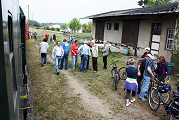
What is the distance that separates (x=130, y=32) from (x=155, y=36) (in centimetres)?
328

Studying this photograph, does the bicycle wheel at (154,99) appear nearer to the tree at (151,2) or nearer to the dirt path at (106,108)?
the dirt path at (106,108)

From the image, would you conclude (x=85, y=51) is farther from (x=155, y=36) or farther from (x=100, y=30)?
(x=100, y=30)

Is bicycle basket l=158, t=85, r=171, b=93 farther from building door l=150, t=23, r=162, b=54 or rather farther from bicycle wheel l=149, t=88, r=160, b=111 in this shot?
building door l=150, t=23, r=162, b=54

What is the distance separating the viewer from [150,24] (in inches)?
579

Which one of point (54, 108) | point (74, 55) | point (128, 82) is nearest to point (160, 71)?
point (128, 82)

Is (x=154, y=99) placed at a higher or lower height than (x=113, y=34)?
lower

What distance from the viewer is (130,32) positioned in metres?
17.1

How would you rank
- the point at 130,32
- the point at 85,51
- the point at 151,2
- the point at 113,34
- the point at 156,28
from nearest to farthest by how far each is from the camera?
the point at 85,51
the point at 156,28
the point at 130,32
the point at 113,34
the point at 151,2

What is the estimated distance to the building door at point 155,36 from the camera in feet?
45.5

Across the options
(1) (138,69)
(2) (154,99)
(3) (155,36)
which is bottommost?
(2) (154,99)

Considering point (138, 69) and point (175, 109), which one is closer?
point (175, 109)

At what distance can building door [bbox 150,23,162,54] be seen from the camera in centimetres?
1388

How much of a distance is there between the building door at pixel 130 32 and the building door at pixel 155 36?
195 cm

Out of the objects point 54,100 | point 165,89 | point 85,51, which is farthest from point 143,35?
point 54,100
